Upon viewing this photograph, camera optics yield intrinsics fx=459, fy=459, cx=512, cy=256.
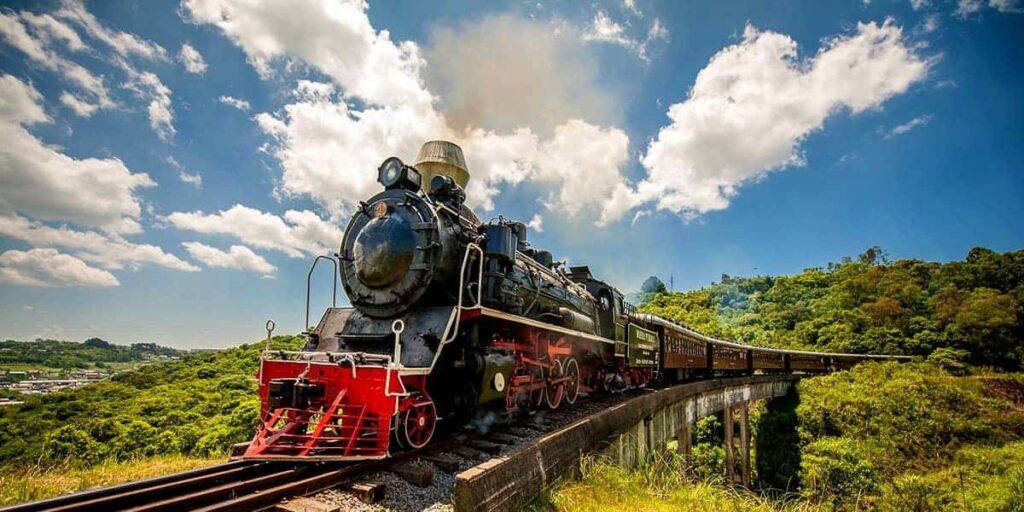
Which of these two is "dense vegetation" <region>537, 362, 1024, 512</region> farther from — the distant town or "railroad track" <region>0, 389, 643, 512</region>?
the distant town

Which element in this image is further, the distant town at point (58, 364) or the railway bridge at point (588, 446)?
the distant town at point (58, 364)

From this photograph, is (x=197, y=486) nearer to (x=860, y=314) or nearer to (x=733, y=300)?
(x=860, y=314)

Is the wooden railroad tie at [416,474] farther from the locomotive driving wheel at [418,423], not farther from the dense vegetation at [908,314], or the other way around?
the dense vegetation at [908,314]

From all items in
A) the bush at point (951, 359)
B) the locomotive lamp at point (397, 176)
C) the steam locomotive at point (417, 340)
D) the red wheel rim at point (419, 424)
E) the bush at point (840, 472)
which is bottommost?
the bush at point (840, 472)

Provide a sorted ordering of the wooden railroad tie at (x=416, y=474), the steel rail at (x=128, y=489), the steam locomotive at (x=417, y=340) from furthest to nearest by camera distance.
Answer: the steam locomotive at (x=417, y=340) < the wooden railroad tie at (x=416, y=474) < the steel rail at (x=128, y=489)

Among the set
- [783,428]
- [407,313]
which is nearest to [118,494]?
[407,313]

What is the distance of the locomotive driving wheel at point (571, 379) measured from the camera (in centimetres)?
888

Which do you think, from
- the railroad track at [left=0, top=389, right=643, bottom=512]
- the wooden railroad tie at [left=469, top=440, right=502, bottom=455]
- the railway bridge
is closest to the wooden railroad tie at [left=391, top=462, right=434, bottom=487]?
the railroad track at [left=0, top=389, right=643, bottom=512]

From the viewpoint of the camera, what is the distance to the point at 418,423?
5215 mm

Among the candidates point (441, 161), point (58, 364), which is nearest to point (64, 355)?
point (58, 364)

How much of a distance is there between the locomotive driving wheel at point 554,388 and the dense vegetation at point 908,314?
38601 mm

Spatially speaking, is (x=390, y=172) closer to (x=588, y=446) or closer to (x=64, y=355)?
(x=588, y=446)

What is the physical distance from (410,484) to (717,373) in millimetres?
26180

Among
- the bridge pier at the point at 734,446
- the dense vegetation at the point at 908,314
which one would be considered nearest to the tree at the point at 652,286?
the dense vegetation at the point at 908,314
